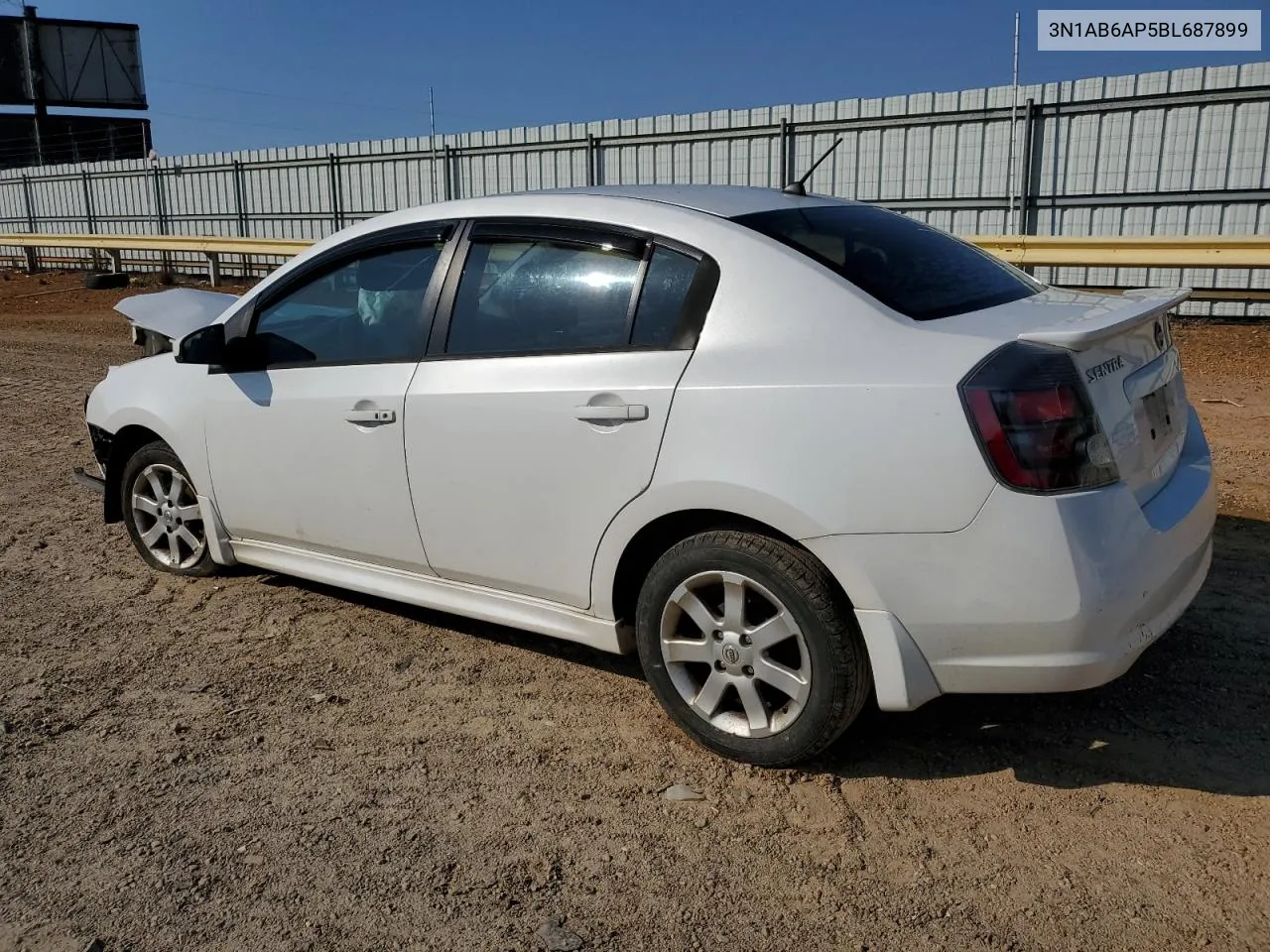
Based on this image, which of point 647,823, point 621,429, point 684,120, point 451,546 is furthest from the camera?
point 684,120

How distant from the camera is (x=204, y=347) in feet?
14.4

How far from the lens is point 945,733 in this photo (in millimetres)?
3428

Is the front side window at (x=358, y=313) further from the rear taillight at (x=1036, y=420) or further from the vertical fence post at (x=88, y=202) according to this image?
the vertical fence post at (x=88, y=202)

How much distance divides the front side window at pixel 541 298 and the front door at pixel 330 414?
201mm

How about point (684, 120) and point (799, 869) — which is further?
point (684, 120)

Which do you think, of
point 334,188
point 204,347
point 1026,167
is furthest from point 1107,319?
point 334,188

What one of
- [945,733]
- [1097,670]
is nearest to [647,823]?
[945,733]

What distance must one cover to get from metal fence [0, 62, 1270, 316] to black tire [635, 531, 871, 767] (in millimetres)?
10962

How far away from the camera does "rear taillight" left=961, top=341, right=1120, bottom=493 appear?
2.71 metres

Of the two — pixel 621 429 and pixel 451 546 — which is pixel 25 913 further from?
pixel 621 429

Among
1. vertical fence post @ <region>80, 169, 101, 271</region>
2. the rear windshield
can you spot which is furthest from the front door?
vertical fence post @ <region>80, 169, 101, 271</region>

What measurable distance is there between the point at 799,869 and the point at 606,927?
1.74 ft

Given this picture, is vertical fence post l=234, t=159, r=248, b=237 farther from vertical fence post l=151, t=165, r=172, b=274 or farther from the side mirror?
the side mirror

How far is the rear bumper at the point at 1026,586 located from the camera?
271 centimetres
